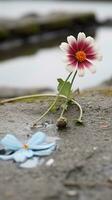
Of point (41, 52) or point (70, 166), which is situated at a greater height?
point (41, 52)

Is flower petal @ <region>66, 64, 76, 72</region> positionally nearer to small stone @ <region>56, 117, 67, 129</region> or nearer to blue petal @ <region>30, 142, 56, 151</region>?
small stone @ <region>56, 117, 67, 129</region>

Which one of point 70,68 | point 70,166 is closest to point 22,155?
point 70,166

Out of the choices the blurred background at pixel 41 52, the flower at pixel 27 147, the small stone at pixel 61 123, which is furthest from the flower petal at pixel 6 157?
the blurred background at pixel 41 52

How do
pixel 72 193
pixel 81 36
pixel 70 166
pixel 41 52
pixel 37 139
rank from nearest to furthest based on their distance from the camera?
1. pixel 72 193
2. pixel 70 166
3. pixel 37 139
4. pixel 81 36
5. pixel 41 52

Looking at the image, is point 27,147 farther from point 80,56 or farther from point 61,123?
point 80,56

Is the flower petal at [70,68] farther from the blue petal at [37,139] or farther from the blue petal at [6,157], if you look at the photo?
the blue petal at [6,157]

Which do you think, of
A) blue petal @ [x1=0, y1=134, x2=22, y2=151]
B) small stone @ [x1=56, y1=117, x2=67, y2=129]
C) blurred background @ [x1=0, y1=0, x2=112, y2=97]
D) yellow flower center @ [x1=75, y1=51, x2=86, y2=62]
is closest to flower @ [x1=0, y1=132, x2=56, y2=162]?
blue petal @ [x1=0, y1=134, x2=22, y2=151]

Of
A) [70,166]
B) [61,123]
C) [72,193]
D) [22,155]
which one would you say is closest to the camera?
[72,193]

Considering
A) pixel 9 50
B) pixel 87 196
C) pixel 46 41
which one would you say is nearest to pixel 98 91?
pixel 87 196
